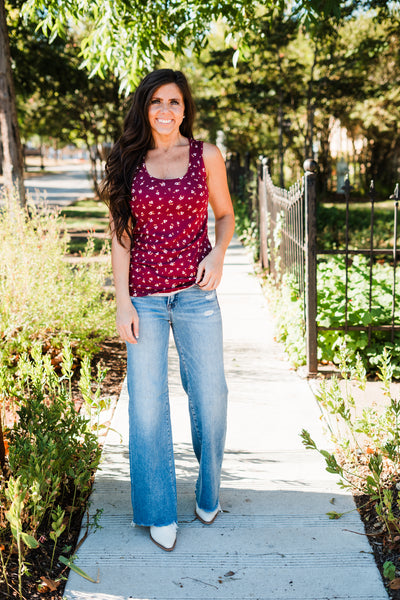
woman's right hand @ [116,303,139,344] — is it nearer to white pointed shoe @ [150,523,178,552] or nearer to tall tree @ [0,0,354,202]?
white pointed shoe @ [150,523,178,552]

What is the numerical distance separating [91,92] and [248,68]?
5767mm

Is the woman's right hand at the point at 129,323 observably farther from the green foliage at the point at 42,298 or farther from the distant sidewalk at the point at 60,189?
the distant sidewalk at the point at 60,189

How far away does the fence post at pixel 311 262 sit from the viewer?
4633 millimetres

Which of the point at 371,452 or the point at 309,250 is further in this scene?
the point at 309,250

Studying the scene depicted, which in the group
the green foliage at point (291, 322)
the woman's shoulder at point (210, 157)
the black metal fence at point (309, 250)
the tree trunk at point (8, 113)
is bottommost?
the green foliage at point (291, 322)

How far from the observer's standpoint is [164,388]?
9.09ft

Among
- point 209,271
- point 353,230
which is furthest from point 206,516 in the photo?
point 353,230

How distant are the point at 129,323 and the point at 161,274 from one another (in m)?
0.24

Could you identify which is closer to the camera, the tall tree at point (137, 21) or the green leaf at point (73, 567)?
the green leaf at point (73, 567)

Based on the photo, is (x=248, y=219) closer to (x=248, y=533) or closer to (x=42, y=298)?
(x=42, y=298)

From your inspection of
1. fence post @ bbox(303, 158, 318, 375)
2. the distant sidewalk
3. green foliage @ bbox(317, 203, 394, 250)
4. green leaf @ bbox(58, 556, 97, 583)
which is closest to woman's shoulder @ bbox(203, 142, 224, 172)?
green leaf @ bbox(58, 556, 97, 583)

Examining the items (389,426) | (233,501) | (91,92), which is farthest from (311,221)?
(91,92)

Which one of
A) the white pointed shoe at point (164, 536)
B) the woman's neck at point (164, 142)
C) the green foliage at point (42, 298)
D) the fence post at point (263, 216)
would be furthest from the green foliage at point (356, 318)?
the fence post at point (263, 216)

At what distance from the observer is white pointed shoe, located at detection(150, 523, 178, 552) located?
275 centimetres
